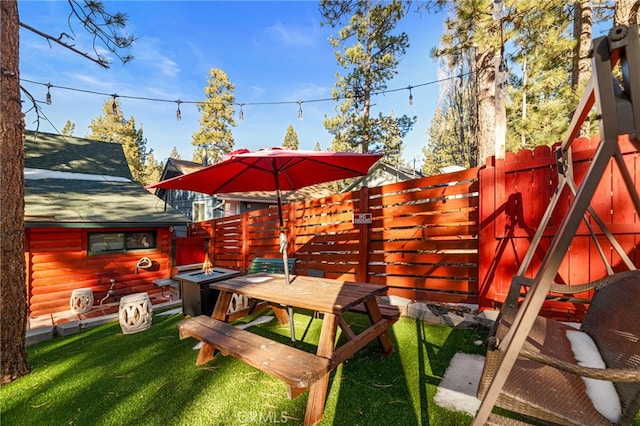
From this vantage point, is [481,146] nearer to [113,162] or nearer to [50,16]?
Result: [50,16]

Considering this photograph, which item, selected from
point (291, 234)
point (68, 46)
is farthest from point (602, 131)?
point (291, 234)

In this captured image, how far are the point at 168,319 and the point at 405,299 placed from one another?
390 cm

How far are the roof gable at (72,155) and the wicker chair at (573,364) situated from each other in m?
11.7

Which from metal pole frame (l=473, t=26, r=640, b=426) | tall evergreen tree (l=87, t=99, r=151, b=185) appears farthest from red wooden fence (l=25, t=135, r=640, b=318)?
tall evergreen tree (l=87, t=99, r=151, b=185)

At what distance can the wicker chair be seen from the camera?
3.53 feet

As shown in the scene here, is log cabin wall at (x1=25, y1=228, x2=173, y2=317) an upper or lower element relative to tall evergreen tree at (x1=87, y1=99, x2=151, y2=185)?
lower

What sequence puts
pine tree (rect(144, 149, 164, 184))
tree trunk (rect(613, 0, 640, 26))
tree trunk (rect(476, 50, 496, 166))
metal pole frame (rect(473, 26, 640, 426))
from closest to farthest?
1. metal pole frame (rect(473, 26, 640, 426))
2. tree trunk (rect(613, 0, 640, 26))
3. tree trunk (rect(476, 50, 496, 166))
4. pine tree (rect(144, 149, 164, 184))

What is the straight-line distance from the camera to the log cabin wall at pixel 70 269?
575 centimetres

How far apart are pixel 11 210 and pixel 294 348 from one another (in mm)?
3193

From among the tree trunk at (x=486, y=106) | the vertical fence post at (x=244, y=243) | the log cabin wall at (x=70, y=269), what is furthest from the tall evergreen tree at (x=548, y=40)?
the log cabin wall at (x=70, y=269)

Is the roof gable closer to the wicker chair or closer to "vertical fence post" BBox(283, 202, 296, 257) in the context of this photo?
"vertical fence post" BBox(283, 202, 296, 257)

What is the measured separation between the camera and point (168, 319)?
4512 millimetres

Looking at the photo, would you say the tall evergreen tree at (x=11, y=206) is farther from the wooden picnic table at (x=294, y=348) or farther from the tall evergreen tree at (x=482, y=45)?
the tall evergreen tree at (x=482, y=45)

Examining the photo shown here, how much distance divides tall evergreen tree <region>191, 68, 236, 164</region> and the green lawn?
2102cm
